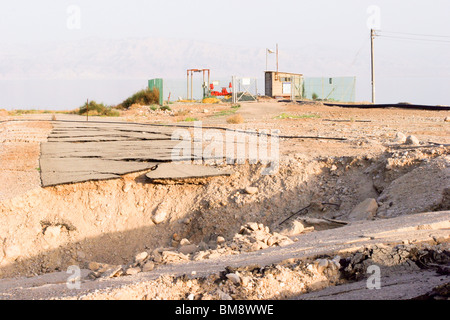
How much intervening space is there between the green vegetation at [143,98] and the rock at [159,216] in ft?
70.6

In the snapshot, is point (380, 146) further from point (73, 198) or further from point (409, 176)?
point (73, 198)

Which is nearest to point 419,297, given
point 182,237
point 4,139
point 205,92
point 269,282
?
point 269,282

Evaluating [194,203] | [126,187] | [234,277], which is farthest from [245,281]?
[126,187]

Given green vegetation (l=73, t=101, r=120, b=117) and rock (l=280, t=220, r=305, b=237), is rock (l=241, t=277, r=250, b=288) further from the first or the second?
green vegetation (l=73, t=101, r=120, b=117)

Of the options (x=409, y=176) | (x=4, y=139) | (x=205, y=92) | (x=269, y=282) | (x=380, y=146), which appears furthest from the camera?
(x=205, y=92)

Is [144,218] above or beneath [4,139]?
beneath

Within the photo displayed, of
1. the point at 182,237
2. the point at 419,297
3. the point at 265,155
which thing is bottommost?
the point at 182,237

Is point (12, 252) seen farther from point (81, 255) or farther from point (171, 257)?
point (171, 257)

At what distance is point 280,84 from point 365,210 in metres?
27.8

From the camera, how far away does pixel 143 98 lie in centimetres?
3012

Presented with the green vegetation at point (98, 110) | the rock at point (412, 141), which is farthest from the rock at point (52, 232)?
the green vegetation at point (98, 110)
